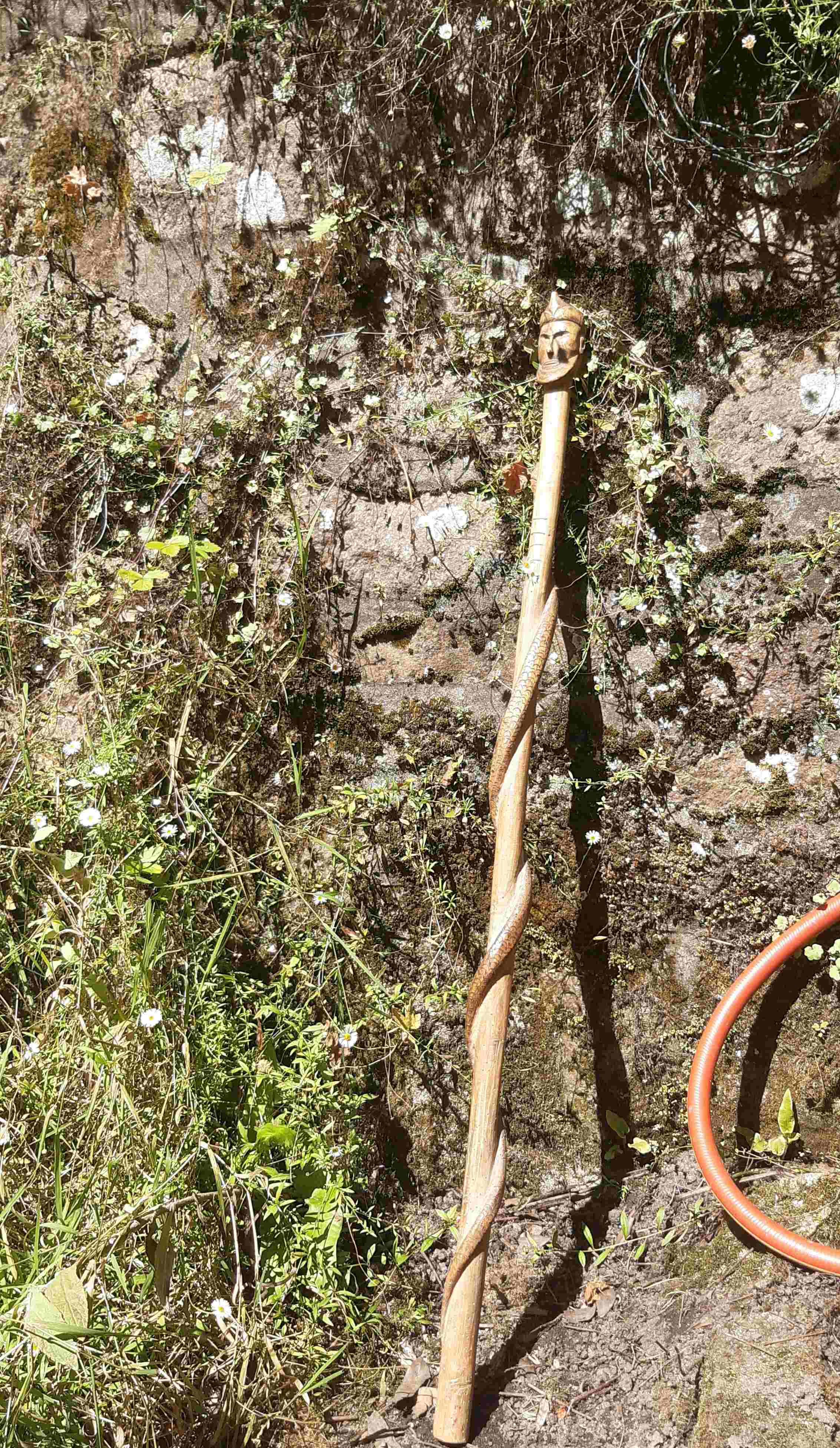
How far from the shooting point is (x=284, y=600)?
236 cm

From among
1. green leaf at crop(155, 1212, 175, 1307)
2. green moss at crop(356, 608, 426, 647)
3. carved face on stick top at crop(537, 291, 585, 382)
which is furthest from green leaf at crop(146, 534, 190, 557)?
green leaf at crop(155, 1212, 175, 1307)

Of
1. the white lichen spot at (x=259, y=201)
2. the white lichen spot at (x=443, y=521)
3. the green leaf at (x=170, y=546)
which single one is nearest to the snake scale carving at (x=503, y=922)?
the white lichen spot at (x=443, y=521)

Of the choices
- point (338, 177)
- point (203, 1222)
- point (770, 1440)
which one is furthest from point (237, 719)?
point (770, 1440)

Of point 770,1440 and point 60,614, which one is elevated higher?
point 60,614

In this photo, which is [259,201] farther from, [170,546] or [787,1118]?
[787,1118]

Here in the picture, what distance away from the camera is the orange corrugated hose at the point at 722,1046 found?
1.96 metres

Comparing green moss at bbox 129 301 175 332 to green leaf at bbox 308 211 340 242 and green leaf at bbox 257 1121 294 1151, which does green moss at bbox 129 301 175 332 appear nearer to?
green leaf at bbox 308 211 340 242

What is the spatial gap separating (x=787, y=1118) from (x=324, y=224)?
2426 millimetres

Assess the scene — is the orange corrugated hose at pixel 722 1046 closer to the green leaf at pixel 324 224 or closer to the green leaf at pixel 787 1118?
the green leaf at pixel 787 1118

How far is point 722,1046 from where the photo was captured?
2104 millimetres

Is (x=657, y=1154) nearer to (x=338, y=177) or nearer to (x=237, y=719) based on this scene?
(x=237, y=719)

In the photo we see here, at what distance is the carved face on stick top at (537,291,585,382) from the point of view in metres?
2.09

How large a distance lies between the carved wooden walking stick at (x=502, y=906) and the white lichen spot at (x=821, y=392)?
0.54m

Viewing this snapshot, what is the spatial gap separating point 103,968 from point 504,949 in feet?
3.13
